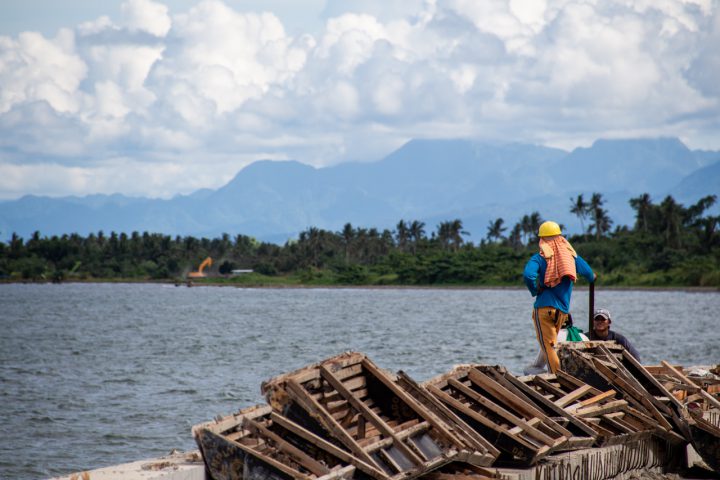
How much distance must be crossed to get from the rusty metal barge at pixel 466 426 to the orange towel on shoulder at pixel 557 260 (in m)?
0.85

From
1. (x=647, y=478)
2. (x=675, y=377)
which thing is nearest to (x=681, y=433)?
(x=647, y=478)

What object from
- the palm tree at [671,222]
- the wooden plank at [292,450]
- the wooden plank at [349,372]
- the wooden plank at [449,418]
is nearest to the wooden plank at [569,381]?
the wooden plank at [449,418]

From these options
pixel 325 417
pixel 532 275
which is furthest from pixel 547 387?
pixel 325 417

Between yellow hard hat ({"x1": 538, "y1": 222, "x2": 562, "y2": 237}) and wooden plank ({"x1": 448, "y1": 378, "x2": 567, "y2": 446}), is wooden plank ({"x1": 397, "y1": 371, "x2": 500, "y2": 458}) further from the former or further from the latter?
yellow hard hat ({"x1": 538, "y1": 222, "x2": 562, "y2": 237})

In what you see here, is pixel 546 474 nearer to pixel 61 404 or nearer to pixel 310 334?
pixel 61 404

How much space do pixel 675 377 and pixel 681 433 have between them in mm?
1960

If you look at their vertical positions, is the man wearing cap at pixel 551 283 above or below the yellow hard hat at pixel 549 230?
below

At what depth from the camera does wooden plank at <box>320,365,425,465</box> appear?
927cm

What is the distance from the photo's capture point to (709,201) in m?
133

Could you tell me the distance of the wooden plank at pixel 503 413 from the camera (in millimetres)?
10570

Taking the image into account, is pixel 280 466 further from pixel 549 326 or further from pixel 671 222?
pixel 671 222

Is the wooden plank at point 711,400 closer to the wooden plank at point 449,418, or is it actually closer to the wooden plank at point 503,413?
the wooden plank at point 503,413

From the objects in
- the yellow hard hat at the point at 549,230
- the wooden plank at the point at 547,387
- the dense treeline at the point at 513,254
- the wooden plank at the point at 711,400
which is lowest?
the wooden plank at the point at 711,400

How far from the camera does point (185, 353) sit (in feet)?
162
